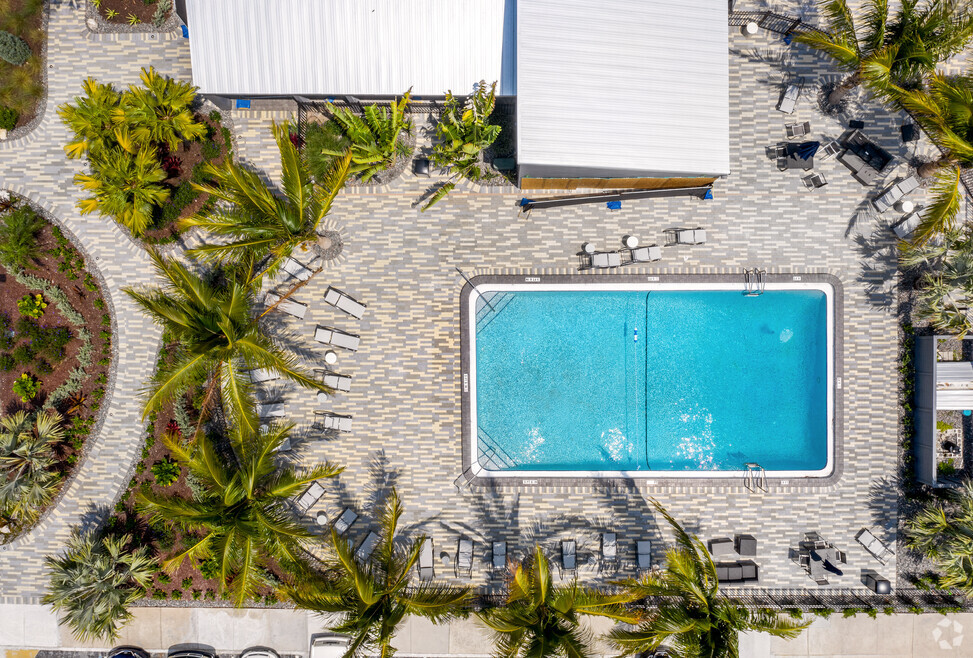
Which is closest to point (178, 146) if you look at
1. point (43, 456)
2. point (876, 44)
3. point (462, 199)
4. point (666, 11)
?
point (462, 199)

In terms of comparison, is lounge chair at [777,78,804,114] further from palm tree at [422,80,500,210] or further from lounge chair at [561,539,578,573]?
lounge chair at [561,539,578,573]

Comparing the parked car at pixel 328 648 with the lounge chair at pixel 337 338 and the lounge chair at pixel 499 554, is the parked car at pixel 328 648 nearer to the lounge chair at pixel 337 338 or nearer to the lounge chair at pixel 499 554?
the lounge chair at pixel 499 554

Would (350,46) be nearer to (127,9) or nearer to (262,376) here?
(127,9)

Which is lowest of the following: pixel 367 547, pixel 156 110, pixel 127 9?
pixel 367 547

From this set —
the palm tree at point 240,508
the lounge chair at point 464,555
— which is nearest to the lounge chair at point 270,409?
the palm tree at point 240,508

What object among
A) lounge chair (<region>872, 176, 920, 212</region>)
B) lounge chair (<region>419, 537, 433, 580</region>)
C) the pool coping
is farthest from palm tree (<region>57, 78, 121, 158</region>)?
lounge chair (<region>872, 176, 920, 212</region>)

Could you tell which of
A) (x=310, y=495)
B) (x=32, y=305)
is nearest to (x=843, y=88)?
(x=310, y=495)

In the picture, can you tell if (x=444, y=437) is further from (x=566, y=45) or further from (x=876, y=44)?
(x=876, y=44)
